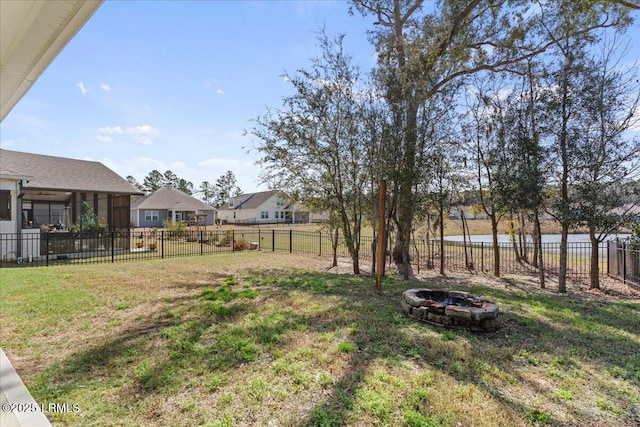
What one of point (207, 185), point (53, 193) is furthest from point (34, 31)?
point (207, 185)

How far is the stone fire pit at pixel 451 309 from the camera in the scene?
3652 mm

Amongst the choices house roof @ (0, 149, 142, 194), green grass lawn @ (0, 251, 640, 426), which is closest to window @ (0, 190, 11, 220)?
house roof @ (0, 149, 142, 194)

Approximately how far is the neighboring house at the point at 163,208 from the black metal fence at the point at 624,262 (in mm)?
28298

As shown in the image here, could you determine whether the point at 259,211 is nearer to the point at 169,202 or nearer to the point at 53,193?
the point at 169,202

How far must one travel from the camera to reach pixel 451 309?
377 cm

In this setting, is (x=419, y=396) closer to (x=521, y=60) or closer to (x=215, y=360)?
(x=215, y=360)

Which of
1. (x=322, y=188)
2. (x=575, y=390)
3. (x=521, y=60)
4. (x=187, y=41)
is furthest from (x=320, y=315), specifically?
(x=521, y=60)

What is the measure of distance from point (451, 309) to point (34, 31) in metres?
4.49

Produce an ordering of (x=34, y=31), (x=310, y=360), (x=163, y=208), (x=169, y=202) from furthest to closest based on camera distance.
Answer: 1. (x=169, y=202)
2. (x=163, y=208)
3. (x=310, y=360)
4. (x=34, y=31)

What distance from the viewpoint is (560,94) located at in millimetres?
6379

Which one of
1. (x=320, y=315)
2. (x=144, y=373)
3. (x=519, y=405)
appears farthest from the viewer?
(x=320, y=315)

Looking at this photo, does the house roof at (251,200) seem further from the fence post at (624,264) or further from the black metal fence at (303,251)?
the fence post at (624,264)

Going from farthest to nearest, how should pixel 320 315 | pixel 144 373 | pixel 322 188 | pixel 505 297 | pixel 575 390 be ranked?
pixel 322 188
pixel 505 297
pixel 320 315
pixel 144 373
pixel 575 390

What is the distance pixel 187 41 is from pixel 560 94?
7874 millimetres
